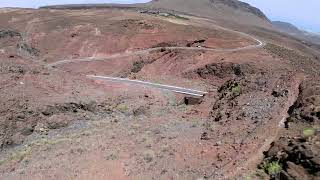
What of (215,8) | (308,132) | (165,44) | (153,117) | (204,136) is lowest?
(215,8)

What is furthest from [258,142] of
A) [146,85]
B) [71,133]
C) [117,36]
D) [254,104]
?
[117,36]

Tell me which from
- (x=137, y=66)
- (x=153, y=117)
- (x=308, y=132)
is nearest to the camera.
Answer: (x=308, y=132)

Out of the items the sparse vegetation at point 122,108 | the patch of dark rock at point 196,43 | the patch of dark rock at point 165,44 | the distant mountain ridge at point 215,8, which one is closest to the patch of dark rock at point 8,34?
the patch of dark rock at point 165,44

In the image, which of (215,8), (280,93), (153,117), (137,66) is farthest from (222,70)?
(215,8)

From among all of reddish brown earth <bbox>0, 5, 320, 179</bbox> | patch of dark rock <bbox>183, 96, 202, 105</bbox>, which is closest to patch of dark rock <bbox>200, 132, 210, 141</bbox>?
reddish brown earth <bbox>0, 5, 320, 179</bbox>

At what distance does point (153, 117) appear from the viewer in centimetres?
3466

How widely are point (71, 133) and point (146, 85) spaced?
49.0 feet

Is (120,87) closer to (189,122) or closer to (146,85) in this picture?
(146,85)

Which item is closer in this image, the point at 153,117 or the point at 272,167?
the point at 272,167

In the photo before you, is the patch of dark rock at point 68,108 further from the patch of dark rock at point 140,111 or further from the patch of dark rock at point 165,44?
the patch of dark rock at point 165,44

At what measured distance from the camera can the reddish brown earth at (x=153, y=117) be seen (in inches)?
942

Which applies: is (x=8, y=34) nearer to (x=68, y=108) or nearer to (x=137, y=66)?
(x=137, y=66)

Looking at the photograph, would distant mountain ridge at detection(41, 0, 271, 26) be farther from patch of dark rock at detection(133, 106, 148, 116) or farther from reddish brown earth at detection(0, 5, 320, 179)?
patch of dark rock at detection(133, 106, 148, 116)

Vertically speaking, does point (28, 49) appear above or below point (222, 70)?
below
